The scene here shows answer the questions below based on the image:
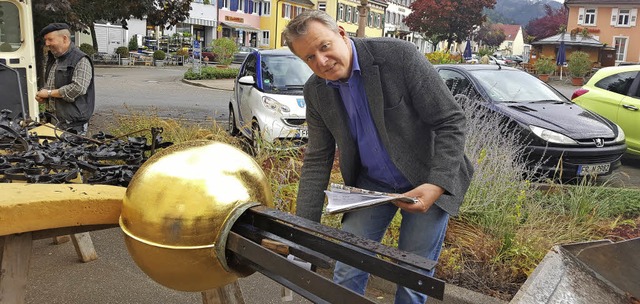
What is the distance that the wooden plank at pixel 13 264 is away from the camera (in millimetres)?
2117

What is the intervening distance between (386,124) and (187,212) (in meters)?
0.95

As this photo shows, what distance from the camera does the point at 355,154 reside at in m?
2.48

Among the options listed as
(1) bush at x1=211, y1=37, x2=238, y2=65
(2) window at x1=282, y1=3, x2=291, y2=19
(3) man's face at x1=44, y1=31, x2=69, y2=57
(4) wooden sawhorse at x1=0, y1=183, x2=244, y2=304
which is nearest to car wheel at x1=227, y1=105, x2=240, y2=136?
(3) man's face at x1=44, y1=31, x2=69, y2=57

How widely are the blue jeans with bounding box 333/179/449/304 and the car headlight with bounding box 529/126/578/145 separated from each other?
457cm

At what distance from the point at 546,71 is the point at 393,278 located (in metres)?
36.0

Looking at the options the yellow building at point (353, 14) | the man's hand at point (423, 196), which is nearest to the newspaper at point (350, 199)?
the man's hand at point (423, 196)

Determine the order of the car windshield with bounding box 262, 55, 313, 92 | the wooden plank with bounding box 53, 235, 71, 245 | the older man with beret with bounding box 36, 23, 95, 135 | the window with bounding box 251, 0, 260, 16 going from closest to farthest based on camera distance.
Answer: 1. the wooden plank with bounding box 53, 235, 71, 245
2. the older man with beret with bounding box 36, 23, 95, 135
3. the car windshield with bounding box 262, 55, 313, 92
4. the window with bounding box 251, 0, 260, 16

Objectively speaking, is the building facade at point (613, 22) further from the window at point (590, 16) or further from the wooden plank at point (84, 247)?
the wooden plank at point (84, 247)

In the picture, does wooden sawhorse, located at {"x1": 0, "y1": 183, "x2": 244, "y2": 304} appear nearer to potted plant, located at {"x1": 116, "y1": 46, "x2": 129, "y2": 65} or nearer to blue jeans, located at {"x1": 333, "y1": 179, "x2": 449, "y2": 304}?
blue jeans, located at {"x1": 333, "y1": 179, "x2": 449, "y2": 304}

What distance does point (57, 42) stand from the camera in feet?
18.1

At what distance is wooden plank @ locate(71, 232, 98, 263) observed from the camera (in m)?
4.18

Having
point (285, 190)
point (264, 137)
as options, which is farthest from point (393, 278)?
point (264, 137)

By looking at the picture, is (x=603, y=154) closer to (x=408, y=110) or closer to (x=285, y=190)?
(x=285, y=190)

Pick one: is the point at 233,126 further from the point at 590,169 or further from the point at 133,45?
the point at 133,45
